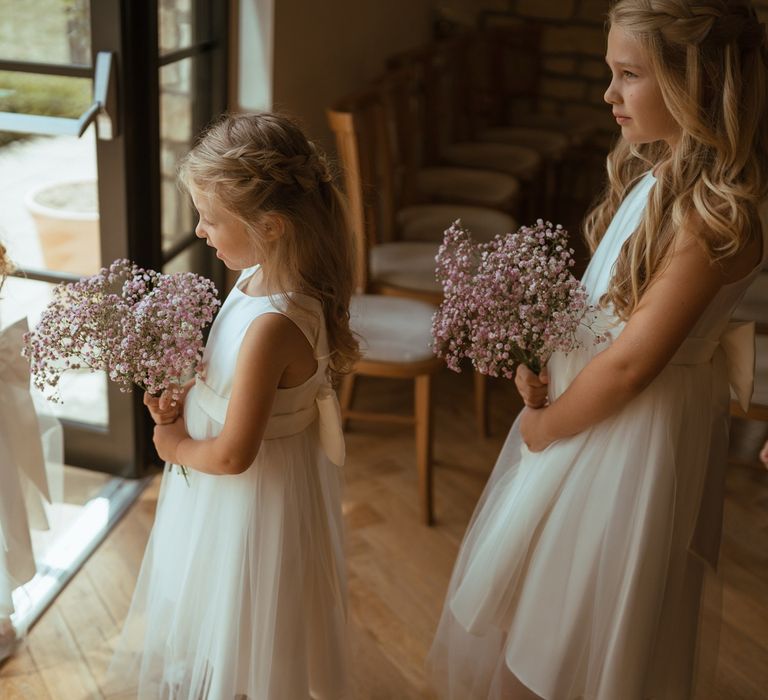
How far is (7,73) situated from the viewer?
7.69 feet

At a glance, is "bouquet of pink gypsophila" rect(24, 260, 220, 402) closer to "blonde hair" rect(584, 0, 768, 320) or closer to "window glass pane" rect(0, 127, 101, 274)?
"blonde hair" rect(584, 0, 768, 320)

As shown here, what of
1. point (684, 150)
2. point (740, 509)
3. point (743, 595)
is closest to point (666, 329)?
point (684, 150)

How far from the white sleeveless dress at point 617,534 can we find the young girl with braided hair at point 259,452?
1.17 ft

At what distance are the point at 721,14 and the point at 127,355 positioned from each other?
1081mm

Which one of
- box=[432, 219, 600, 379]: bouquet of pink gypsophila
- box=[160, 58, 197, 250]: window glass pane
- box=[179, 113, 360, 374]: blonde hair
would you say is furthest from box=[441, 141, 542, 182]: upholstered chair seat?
box=[179, 113, 360, 374]: blonde hair

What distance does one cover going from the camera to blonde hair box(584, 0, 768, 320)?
4.86 feet

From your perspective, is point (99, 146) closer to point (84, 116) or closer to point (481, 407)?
point (84, 116)

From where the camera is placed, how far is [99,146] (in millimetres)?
2469

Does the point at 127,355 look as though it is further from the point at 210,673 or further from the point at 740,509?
the point at 740,509

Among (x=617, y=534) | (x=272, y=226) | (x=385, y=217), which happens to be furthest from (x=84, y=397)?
(x=617, y=534)

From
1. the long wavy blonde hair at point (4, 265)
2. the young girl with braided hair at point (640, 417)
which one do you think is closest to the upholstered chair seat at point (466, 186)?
the young girl with braided hair at point (640, 417)

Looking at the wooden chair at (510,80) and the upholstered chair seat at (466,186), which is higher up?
the wooden chair at (510,80)

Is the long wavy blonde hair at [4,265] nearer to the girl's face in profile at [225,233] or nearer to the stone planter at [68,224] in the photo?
the girl's face in profile at [225,233]

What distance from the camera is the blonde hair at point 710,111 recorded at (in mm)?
1482
